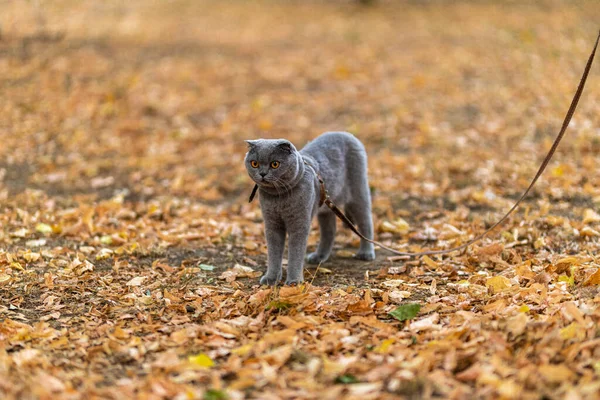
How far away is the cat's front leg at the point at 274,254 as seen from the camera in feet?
14.6

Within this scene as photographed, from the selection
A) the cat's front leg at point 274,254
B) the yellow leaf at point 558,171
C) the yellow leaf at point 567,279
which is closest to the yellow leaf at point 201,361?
the cat's front leg at point 274,254

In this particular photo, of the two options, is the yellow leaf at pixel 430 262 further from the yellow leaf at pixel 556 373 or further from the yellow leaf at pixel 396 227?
the yellow leaf at pixel 556 373

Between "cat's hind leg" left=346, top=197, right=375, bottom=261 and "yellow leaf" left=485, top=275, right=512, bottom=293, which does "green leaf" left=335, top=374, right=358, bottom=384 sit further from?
"cat's hind leg" left=346, top=197, right=375, bottom=261

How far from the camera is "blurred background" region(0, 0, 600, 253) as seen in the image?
688cm

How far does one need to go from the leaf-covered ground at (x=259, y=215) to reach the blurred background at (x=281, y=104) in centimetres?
5

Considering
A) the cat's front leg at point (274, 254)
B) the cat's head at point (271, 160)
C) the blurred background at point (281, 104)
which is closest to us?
the cat's head at point (271, 160)

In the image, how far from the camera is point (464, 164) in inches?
287

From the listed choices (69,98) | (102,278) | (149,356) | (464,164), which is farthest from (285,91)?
(149,356)

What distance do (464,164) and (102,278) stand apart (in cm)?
453

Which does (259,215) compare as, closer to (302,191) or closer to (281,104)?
(302,191)

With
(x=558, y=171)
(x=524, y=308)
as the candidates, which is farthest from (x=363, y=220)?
(x=558, y=171)

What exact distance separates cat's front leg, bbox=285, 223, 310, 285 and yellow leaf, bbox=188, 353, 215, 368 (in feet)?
4.10

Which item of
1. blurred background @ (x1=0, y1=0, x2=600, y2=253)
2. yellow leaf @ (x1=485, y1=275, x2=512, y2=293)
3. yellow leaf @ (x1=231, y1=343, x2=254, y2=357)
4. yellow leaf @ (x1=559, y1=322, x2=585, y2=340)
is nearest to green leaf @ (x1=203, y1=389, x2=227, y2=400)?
yellow leaf @ (x1=231, y1=343, x2=254, y2=357)

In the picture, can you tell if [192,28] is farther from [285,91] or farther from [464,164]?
[464,164]
